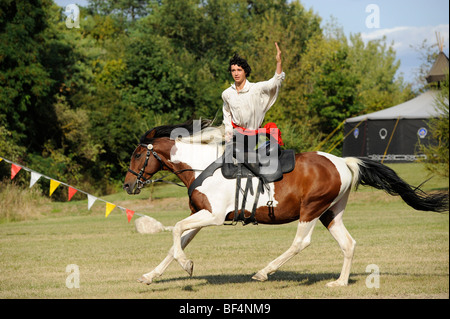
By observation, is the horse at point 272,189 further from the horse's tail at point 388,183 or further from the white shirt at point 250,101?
the white shirt at point 250,101

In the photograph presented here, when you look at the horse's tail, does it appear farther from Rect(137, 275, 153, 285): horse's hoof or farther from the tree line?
the tree line

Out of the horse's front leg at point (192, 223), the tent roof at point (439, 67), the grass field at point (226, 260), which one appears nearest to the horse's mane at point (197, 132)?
the horse's front leg at point (192, 223)

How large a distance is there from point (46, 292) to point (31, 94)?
28623mm

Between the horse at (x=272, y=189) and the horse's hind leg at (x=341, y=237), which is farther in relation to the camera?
the horse's hind leg at (x=341, y=237)

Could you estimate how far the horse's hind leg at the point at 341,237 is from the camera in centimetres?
905

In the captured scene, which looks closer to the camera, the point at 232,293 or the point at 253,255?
the point at 232,293

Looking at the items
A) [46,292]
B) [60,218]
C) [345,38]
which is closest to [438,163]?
[60,218]

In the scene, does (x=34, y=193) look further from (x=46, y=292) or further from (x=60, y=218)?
(x=46, y=292)

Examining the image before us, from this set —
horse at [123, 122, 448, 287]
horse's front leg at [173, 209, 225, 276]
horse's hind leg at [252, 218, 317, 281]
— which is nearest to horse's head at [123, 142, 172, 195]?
horse at [123, 122, 448, 287]

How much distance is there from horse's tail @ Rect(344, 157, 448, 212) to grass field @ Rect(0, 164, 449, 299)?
1.20m

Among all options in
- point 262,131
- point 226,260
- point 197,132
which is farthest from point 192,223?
point 226,260

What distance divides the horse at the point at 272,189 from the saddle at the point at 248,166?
84 mm
